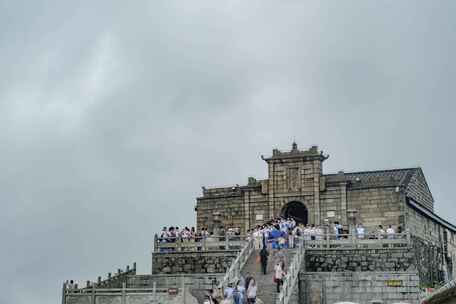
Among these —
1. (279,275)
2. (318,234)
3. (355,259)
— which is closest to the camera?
(279,275)

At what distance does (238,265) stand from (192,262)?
261 inches

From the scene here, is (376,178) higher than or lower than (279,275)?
higher

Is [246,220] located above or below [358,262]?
above

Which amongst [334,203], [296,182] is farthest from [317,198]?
[296,182]

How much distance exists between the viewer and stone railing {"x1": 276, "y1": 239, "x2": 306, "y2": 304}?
27234 mm

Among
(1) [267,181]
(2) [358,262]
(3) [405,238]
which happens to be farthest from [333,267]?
(1) [267,181]

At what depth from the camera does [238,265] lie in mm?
31250

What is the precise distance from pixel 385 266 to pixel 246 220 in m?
10.7

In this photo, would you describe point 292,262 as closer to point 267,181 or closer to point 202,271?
point 202,271

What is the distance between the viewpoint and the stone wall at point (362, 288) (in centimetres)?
3053

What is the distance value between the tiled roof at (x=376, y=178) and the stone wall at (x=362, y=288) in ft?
34.9

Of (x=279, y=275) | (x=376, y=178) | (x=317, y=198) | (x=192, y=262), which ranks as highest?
(x=376, y=178)

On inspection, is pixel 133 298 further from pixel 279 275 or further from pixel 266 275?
pixel 279 275

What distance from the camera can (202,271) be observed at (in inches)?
1460
